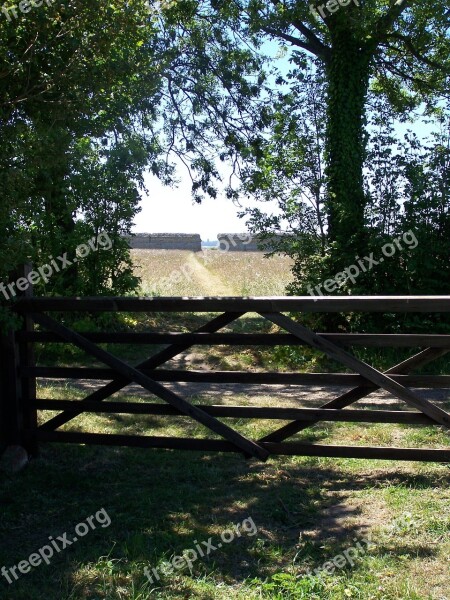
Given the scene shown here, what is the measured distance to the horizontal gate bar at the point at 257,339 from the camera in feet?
18.3

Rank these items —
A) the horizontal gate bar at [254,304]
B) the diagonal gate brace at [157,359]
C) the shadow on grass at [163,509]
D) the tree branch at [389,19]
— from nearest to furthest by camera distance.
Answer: the shadow on grass at [163,509]
the horizontal gate bar at [254,304]
the diagonal gate brace at [157,359]
the tree branch at [389,19]

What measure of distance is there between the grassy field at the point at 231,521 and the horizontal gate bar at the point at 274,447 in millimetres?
252

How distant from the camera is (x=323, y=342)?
5664 millimetres

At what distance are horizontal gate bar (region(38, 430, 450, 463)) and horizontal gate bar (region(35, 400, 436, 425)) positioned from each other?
0.24 meters

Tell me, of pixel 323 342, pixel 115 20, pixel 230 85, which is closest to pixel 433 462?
pixel 323 342

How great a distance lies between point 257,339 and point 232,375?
1.34ft

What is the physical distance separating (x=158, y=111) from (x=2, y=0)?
10.7 meters

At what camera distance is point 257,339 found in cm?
595

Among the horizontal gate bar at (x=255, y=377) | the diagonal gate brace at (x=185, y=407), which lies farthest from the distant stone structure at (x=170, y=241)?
the diagonal gate brace at (x=185, y=407)

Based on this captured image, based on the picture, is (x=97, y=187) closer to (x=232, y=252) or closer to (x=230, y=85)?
(x=230, y=85)

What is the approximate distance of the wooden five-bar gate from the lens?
5.62 m

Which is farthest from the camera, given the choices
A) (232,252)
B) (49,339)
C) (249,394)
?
(232,252)

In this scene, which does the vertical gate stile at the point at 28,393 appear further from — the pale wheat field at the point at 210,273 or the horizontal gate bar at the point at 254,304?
the pale wheat field at the point at 210,273

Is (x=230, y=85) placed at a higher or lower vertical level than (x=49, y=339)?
higher
